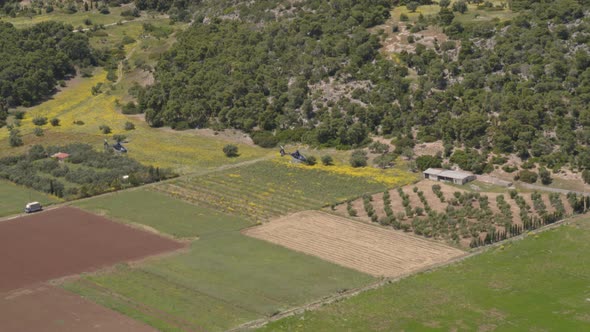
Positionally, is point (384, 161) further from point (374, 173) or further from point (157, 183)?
point (157, 183)

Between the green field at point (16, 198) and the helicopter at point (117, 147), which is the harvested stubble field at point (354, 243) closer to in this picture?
the green field at point (16, 198)

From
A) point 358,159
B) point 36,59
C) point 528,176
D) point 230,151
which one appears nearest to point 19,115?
point 36,59

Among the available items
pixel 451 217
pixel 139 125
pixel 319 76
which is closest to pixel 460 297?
pixel 451 217

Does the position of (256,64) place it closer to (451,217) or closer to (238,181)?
(238,181)

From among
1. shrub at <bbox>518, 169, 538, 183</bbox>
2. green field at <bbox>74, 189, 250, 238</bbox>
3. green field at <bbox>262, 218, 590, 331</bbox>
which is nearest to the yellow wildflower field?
green field at <bbox>74, 189, 250, 238</bbox>

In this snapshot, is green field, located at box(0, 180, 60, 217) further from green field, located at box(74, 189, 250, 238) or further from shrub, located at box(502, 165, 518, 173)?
shrub, located at box(502, 165, 518, 173)

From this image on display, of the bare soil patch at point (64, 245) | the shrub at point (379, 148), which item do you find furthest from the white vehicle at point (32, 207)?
the shrub at point (379, 148)

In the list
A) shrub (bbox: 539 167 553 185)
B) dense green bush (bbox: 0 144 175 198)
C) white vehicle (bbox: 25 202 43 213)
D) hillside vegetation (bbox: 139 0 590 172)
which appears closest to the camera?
white vehicle (bbox: 25 202 43 213)

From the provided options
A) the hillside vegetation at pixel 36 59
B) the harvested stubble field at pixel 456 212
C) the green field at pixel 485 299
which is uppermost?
the hillside vegetation at pixel 36 59
